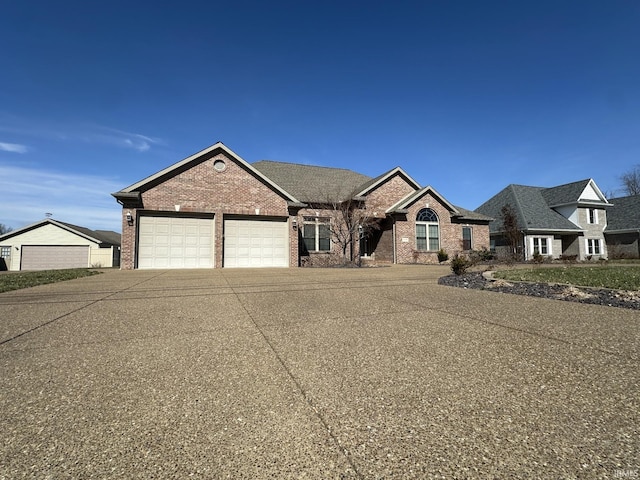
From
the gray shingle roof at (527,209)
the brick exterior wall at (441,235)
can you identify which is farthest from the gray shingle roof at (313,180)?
the gray shingle roof at (527,209)

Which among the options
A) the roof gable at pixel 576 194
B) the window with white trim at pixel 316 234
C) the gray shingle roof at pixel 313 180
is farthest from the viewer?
the roof gable at pixel 576 194

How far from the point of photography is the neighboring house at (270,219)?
46.5 feet

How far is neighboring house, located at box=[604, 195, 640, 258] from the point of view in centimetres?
2522

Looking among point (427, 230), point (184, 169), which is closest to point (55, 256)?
point (184, 169)

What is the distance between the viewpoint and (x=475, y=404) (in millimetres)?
2064

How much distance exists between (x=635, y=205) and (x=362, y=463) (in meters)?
37.2

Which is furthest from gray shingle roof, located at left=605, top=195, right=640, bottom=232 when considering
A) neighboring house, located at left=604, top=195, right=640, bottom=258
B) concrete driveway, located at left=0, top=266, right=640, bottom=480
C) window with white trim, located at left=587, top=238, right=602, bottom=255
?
concrete driveway, located at left=0, top=266, right=640, bottom=480

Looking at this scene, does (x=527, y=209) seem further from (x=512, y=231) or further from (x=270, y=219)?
(x=270, y=219)

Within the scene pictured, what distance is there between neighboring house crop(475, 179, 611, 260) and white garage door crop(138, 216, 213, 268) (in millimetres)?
19687

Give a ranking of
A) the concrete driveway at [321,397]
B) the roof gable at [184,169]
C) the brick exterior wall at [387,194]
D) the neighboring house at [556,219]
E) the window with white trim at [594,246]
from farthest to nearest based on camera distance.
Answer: the window with white trim at [594,246] < the neighboring house at [556,219] < the brick exterior wall at [387,194] < the roof gable at [184,169] < the concrete driveway at [321,397]

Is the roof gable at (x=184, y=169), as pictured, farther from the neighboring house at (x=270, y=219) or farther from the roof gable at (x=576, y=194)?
the roof gable at (x=576, y=194)

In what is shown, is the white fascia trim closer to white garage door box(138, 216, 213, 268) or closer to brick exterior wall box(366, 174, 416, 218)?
white garage door box(138, 216, 213, 268)

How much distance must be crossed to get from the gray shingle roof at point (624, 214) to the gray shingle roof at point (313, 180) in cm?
2150

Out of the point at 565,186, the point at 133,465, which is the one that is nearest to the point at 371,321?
the point at 133,465
